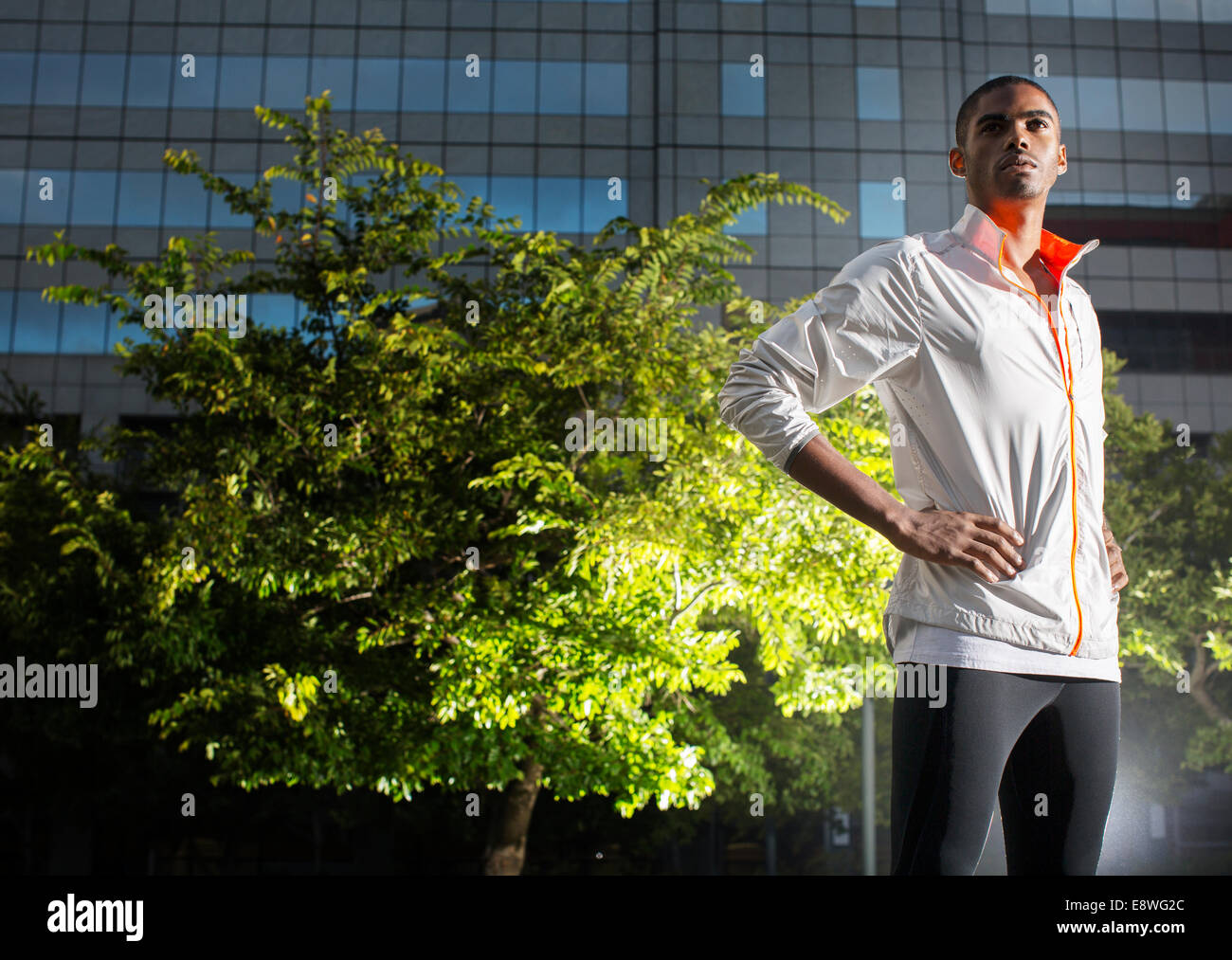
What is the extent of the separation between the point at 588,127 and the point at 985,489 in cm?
3164

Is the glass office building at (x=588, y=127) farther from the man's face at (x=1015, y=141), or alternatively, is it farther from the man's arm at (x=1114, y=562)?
the man's arm at (x=1114, y=562)

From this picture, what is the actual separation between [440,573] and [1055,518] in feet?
32.2

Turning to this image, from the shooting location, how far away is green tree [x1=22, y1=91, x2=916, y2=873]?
877cm

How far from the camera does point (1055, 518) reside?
1729mm

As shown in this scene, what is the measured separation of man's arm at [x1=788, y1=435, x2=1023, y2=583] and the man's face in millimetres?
582

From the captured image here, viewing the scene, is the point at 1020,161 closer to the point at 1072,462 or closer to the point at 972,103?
the point at 972,103

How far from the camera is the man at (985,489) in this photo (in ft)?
5.36

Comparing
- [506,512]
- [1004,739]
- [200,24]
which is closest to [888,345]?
[1004,739]

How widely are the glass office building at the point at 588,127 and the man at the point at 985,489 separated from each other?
95.7 feet

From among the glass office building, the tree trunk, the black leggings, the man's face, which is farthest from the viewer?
the glass office building

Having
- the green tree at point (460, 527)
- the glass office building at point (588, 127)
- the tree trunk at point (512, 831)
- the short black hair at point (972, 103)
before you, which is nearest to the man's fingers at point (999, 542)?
the short black hair at point (972, 103)

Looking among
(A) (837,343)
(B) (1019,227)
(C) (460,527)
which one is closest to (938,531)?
(A) (837,343)

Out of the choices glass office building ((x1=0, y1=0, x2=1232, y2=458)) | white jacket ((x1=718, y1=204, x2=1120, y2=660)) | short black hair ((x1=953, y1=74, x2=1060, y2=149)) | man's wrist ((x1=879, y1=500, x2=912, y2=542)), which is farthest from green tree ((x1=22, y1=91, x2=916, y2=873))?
glass office building ((x1=0, y1=0, x2=1232, y2=458))

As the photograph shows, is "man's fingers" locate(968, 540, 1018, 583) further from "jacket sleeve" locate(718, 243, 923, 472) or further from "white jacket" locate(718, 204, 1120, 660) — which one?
"jacket sleeve" locate(718, 243, 923, 472)
